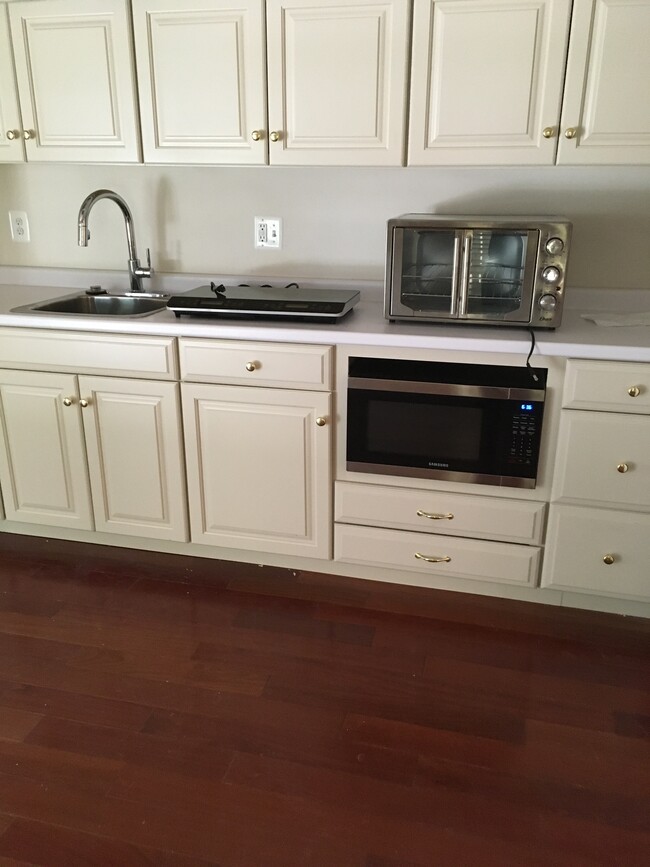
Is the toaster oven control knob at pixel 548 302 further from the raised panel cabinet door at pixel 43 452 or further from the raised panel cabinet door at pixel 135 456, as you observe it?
the raised panel cabinet door at pixel 43 452

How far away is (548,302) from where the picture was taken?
2.08m

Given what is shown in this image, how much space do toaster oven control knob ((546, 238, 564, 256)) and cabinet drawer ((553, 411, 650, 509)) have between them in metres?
0.46

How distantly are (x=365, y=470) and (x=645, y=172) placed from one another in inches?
52.9

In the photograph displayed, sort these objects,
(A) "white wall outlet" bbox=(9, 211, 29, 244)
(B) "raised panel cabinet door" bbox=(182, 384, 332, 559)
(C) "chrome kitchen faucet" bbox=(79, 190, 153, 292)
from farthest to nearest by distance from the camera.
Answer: (A) "white wall outlet" bbox=(9, 211, 29, 244)
(C) "chrome kitchen faucet" bbox=(79, 190, 153, 292)
(B) "raised panel cabinet door" bbox=(182, 384, 332, 559)

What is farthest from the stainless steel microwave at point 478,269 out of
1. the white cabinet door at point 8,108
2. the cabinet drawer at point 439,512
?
the white cabinet door at point 8,108

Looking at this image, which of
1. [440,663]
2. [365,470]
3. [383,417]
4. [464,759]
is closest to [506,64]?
[383,417]

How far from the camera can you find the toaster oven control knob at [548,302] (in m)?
2.08

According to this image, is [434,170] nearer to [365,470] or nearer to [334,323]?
[334,323]

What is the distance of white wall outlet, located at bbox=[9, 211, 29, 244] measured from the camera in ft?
9.75

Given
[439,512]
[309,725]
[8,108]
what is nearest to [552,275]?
[439,512]

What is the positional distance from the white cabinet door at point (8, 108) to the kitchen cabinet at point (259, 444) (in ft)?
3.26

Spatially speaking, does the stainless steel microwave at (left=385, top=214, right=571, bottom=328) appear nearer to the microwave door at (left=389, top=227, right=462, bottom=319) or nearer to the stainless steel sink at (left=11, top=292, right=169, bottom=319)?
the microwave door at (left=389, top=227, right=462, bottom=319)

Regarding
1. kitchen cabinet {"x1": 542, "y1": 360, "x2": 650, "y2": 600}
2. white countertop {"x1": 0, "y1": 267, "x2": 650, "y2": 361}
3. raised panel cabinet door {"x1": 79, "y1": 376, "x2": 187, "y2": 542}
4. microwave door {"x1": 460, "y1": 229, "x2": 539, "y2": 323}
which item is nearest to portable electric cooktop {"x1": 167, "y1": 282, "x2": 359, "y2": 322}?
white countertop {"x1": 0, "y1": 267, "x2": 650, "y2": 361}

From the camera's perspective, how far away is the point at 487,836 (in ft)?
5.03
